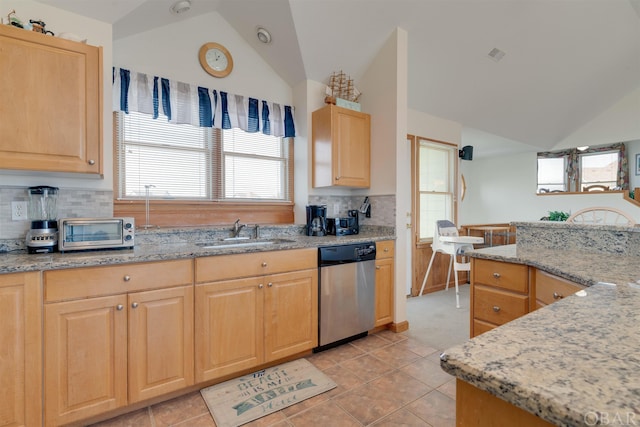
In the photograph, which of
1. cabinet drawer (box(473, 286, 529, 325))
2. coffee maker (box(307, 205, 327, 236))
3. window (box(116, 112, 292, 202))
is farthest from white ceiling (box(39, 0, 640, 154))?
cabinet drawer (box(473, 286, 529, 325))

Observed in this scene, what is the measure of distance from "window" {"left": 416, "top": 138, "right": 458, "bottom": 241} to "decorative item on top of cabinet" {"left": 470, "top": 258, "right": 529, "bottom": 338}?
2.34 metres

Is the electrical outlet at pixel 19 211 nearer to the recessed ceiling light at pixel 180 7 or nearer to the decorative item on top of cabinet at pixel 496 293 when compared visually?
the recessed ceiling light at pixel 180 7

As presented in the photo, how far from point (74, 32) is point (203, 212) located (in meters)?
1.54

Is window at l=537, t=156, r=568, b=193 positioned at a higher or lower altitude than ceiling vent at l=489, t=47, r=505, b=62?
lower

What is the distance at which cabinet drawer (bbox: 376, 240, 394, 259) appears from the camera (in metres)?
2.94

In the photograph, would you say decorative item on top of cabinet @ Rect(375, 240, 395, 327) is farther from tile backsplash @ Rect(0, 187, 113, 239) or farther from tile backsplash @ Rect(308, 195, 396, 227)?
tile backsplash @ Rect(0, 187, 113, 239)

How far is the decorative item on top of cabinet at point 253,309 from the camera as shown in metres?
2.05

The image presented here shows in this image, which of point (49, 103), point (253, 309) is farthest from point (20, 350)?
point (49, 103)

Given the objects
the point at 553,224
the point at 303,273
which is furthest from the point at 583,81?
the point at 303,273

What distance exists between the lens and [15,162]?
5.65ft

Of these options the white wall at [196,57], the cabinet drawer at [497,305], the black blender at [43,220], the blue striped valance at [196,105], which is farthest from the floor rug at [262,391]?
the white wall at [196,57]

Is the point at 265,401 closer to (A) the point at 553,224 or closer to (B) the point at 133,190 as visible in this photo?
(B) the point at 133,190

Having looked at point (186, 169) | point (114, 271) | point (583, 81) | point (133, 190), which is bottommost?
point (114, 271)

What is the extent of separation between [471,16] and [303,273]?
2842 mm
